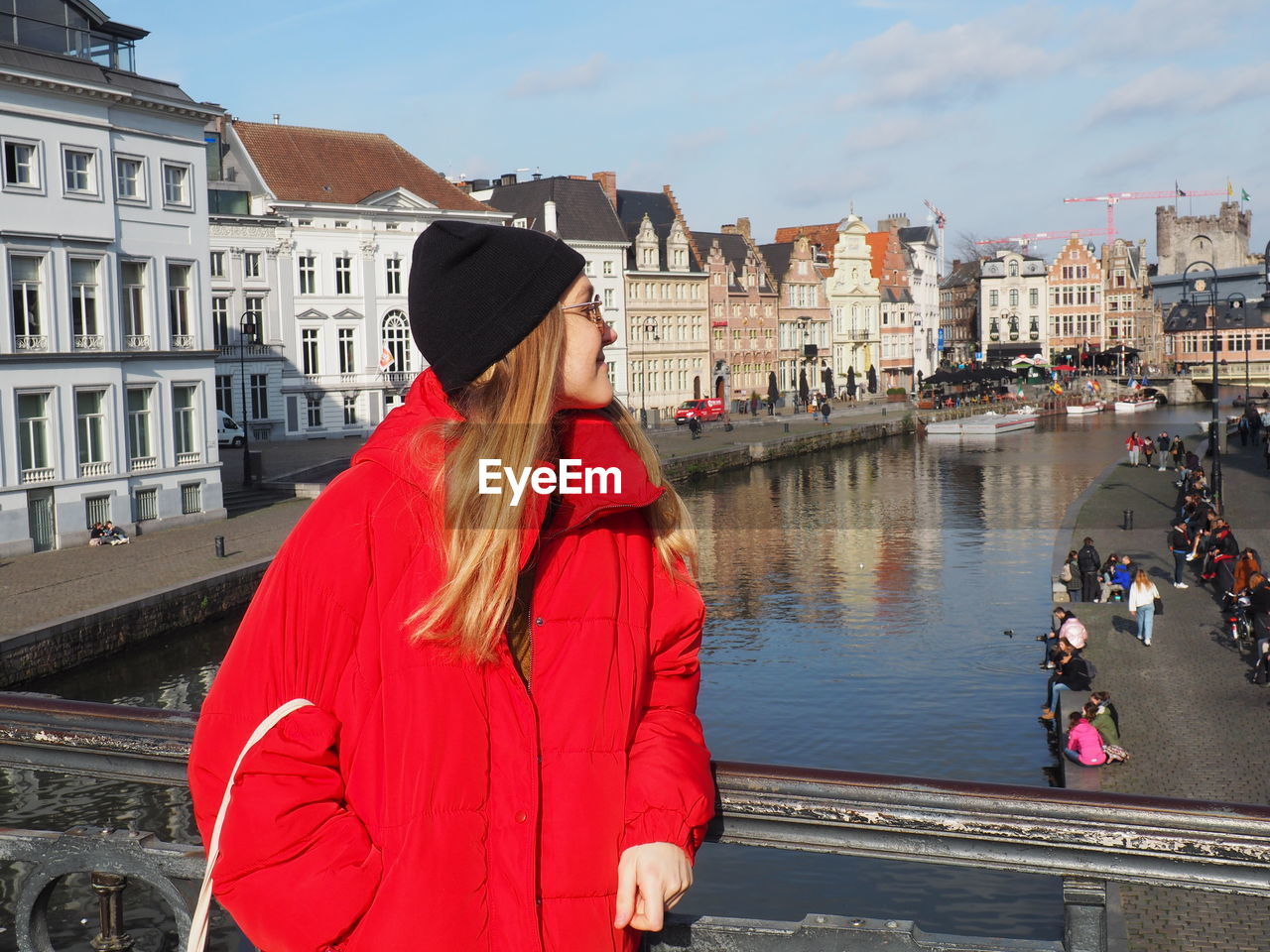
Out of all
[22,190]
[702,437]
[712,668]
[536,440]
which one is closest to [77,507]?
[22,190]

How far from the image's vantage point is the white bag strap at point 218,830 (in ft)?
6.41

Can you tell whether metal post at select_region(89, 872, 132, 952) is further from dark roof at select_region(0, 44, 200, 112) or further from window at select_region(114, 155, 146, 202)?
window at select_region(114, 155, 146, 202)

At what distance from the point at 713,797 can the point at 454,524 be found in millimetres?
585

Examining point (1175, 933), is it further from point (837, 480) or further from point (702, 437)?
point (702, 437)

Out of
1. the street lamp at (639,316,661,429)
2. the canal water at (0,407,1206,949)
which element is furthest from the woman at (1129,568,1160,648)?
the street lamp at (639,316,661,429)

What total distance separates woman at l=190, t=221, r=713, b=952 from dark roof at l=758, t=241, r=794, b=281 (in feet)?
296

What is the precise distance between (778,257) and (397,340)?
131ft

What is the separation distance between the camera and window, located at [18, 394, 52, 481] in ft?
89.3

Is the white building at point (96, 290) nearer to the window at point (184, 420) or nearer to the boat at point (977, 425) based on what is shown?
the window at point (184, 420)

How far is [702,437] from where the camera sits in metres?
60.3

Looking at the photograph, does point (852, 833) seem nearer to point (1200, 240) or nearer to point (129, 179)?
point (129, 179)

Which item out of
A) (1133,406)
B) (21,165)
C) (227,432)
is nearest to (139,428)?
(21,165)

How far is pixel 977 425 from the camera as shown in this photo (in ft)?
238

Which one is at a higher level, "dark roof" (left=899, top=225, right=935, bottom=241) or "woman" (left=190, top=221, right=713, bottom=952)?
"dark roof" (left=899, top=225, right=935, bottom=241)
